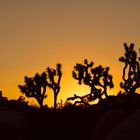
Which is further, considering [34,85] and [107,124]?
[34,85]

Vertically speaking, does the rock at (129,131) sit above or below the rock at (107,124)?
below

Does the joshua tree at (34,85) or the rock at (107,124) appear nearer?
the rock at (107,124)

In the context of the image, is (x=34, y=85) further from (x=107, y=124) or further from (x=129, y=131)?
(x=129, y=131)

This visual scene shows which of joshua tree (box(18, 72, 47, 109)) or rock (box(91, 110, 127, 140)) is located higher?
joshua tree (box(18, 72, 47, 109))

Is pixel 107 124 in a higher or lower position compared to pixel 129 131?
higher

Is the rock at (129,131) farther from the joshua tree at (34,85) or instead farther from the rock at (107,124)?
the joshua tree at (34,85)

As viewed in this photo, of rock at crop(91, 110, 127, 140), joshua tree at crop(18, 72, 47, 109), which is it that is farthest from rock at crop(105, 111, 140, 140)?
joshua tree at crop(18, 72, 47, 109)

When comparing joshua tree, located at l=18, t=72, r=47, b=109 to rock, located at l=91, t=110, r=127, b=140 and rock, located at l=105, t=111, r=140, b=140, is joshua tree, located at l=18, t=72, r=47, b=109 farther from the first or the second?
rock, located at l=105, t=111, r=140, b=140

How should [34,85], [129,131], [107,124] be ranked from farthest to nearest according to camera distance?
[34,85]
[107,124]
[129,131]

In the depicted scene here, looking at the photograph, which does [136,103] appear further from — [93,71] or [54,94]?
[54,94]

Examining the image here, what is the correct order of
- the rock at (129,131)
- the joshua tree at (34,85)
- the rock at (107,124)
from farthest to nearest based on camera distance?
1. the joshua tree at (34,85)
2. the rock at (107,124)
3. the rock at (129,131)

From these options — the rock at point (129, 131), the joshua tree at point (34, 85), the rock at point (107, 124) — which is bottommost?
the rock at point (129, 131)

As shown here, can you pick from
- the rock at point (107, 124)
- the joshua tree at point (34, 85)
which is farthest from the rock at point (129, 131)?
the joshua tree at point (34, 85)

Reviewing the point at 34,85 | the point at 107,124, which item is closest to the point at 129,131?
the point at 107,124
